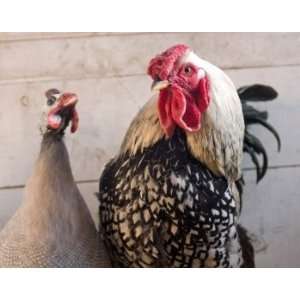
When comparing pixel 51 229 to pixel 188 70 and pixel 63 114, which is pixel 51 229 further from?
pixel 188 70

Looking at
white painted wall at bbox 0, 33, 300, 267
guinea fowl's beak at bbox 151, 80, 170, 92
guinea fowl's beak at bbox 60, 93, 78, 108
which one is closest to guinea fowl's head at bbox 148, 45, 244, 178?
guinea fowl's beak at bbox 151, 80, 170, 92

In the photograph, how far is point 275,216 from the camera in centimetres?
135

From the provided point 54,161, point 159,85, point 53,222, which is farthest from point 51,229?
point 159,85

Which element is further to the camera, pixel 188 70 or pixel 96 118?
pixel 96 118

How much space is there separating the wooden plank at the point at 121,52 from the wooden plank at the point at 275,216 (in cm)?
27

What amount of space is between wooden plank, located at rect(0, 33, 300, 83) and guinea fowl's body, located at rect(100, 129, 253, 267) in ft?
0.77

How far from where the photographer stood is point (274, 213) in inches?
53.3

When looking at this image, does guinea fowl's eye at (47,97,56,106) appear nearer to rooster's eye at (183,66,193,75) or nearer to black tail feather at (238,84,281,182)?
rooster's eye at (183,66,193,75)

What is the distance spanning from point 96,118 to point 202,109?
0.90 ft

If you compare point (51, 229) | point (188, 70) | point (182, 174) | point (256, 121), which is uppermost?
point (188, 70)

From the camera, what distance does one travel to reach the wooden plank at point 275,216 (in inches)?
52.9

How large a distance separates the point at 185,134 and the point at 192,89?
0.10 meters

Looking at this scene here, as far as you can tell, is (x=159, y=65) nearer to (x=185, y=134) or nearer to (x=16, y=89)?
(x=185, y=134)
